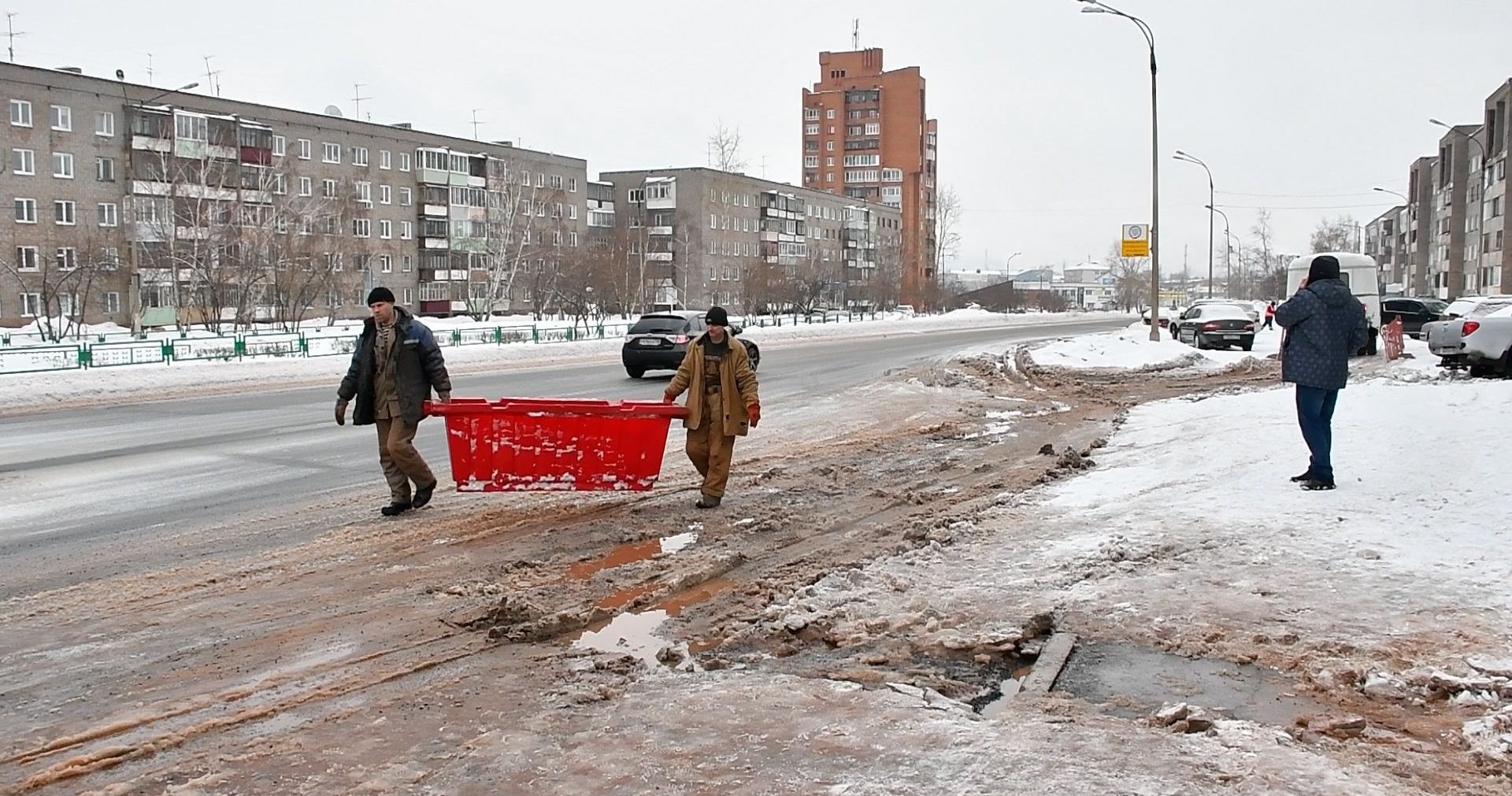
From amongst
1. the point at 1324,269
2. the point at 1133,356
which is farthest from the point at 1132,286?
the point at 1324,269

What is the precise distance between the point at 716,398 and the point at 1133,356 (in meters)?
22.2

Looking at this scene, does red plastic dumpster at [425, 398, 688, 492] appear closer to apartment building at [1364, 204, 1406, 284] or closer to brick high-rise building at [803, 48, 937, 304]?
brick high-rise building at [803, 48, 937, 304]

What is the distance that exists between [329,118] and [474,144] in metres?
13.3

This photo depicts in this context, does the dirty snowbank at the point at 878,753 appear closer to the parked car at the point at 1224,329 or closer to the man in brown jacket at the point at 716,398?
the man in brown jacket at the point at 716,398

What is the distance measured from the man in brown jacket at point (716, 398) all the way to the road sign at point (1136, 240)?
32302 millimetres

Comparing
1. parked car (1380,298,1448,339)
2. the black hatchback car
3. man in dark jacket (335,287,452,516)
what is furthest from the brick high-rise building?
man in dark jacket (335,287,452,516)

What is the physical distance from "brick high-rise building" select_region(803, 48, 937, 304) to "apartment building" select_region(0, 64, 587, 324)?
65.1 metres

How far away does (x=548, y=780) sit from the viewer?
3998mm

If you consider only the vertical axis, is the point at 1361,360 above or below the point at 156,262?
below

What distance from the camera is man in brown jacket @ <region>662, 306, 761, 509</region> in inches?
362

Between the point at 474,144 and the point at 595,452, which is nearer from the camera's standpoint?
the point at 595,452

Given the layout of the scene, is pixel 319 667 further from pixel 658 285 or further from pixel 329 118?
pixel 658 285

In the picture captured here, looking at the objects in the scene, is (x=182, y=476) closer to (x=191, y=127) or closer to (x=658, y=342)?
(x=658, y=342)

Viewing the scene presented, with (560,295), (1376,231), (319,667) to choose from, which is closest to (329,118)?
(560,295)
